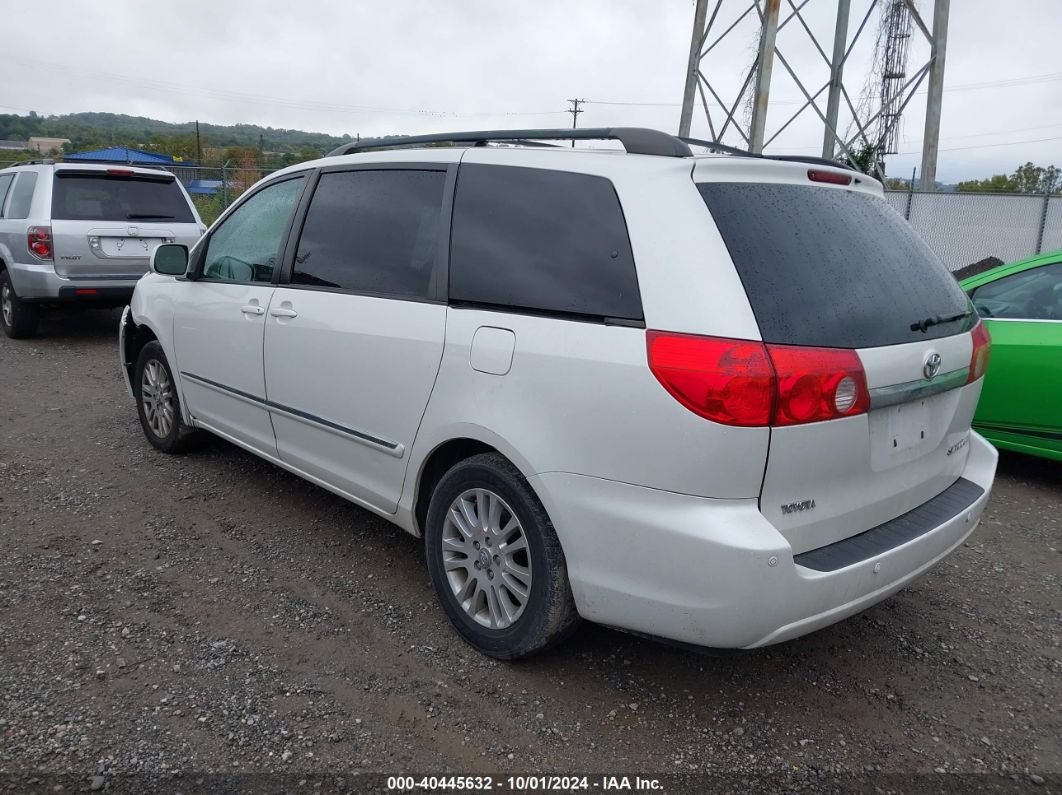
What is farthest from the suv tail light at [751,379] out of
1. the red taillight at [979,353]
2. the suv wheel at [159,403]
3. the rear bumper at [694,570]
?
the suv wheel at [159,403]

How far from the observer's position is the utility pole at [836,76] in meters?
13.7

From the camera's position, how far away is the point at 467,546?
119 inches

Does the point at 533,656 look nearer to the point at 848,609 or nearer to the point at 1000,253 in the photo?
the point at 848,609

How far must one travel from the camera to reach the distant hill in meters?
44.5

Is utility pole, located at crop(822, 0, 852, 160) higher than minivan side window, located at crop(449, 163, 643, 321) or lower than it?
higher

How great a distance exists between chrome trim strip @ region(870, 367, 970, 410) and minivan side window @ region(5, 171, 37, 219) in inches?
351


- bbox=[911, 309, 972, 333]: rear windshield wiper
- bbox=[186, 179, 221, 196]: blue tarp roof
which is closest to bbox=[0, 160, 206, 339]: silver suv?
bbox=[911, 309, 972, 333]: rear windshield wiper

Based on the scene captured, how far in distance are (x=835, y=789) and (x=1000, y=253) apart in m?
13.8

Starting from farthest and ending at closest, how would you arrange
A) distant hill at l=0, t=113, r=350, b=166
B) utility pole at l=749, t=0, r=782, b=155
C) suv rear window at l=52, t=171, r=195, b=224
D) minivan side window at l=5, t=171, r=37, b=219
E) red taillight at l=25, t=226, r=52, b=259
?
distant hill at l=0, t=113, r=350, b=166 → utility pole at l=749, t=0, r=782, b=155 → minivan side window at l=5, t=171, r=37, b=219 → suv rear window at l=52, t=171, r=195, b=224 → red taillight at l=25, t=226, r=52, b=259

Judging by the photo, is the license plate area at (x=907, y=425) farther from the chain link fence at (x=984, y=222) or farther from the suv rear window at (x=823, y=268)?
the chain link fence at (x=984, y=222)

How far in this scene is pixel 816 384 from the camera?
232 cm

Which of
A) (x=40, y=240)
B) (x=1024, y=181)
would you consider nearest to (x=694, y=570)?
(x=40, y=240)

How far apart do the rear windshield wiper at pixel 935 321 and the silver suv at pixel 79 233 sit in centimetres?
802

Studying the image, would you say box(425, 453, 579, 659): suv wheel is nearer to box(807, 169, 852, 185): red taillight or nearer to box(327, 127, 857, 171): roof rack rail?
box(327, 127, 857, 171): roof rack rail
